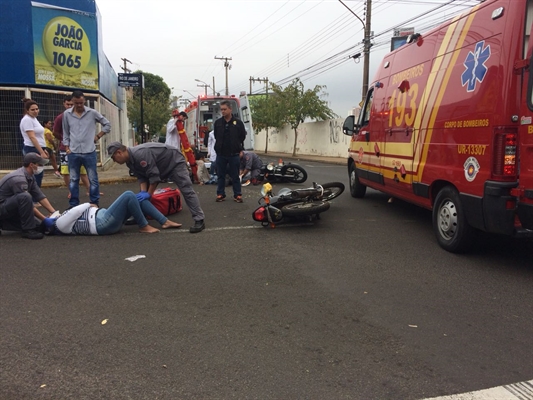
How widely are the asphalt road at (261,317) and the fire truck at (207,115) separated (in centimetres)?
1234

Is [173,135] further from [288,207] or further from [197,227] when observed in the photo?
[288,207]

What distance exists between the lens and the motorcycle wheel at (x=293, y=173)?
11.5m

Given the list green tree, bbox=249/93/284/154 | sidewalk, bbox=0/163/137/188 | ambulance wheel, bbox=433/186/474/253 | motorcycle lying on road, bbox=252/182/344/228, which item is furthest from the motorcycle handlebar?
green tree, bbox=249/93/284/154

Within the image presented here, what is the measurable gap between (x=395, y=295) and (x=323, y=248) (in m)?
1.62

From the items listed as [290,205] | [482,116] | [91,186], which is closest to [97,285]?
[290,205]

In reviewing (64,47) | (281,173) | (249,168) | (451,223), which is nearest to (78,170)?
(249,168)

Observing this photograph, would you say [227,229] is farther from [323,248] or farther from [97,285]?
[97,285]

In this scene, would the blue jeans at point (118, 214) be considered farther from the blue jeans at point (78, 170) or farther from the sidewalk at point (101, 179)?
the sidewalk at point (101, 179)

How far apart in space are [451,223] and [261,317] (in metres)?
2.77

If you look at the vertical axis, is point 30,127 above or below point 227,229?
above

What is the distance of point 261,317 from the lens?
3.53 m

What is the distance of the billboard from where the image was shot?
41.1 feet

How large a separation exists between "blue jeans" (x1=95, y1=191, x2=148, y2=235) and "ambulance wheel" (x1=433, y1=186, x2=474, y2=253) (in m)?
3.81

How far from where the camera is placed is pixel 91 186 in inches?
290
